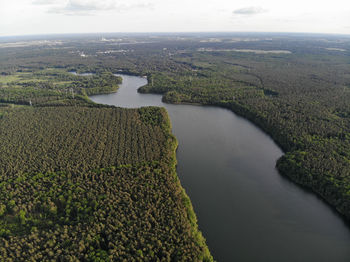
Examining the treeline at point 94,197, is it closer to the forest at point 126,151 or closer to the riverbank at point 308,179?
the forest at point 126,151

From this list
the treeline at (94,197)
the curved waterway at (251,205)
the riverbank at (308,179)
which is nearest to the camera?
the treeline at (94,197)

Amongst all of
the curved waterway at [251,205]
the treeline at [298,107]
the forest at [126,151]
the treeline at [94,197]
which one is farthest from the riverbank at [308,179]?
the treeline at [94,197]

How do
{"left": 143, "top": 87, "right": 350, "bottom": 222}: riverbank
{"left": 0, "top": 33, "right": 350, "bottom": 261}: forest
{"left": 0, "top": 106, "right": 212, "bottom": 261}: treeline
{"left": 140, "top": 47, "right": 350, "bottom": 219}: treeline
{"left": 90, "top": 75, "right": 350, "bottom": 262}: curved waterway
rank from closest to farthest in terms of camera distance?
1. {"left": 0, "top": 106, "right": 212, "bottom": 261}: treeline
2. {"left": 0, "top": 33, "right": 350, "bottom": 261}: forest
3. {"left": 90, "top": 75, "right": 350, "bottom": 262}: curved waterway
4. {"left": 143, "top": 87, "right": 350, "bottom": 222}: riverbank
5. {"left": 140, "top": 47, "right": 350, "bottom": 219}: treeline

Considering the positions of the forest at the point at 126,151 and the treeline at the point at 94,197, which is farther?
the forest at the point at 126,151

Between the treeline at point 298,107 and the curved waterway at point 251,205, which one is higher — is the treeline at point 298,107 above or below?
above

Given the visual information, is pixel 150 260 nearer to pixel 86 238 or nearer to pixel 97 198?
pixel 86 238

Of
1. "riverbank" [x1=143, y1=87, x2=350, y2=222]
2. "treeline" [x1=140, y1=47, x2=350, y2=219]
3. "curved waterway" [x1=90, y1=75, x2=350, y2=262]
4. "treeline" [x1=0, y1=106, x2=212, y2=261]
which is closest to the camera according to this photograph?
"treeline" [x1=0, y1=106, x2=212, y2=261]

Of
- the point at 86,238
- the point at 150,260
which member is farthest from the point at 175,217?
the point at 86,238

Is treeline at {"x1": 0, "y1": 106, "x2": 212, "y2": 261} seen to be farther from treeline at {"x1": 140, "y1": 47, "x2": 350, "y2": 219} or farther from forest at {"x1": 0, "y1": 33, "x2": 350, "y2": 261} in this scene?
treeline at {"x1": 140, "y1": 47, "x2": 350, "y2": 219}

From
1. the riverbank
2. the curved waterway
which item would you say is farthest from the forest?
the curved waterway
